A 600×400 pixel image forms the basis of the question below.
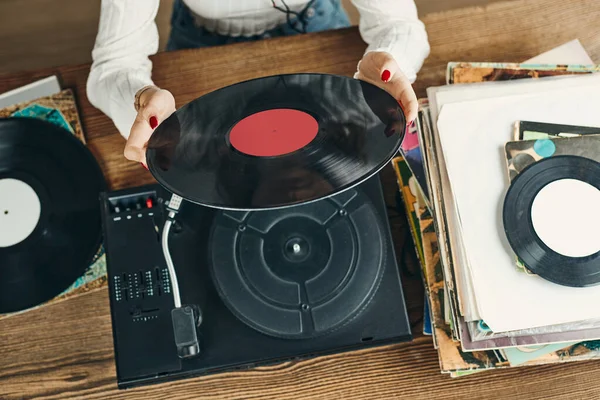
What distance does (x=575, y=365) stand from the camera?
2.92 feet

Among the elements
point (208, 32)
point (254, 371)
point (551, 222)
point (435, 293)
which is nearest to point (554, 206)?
point (551, 222)

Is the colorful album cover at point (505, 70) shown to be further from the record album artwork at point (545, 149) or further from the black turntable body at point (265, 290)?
the black turntable body at point (265, 290)

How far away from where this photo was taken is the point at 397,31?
0.96 meters

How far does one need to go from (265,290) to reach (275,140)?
276 millimetres

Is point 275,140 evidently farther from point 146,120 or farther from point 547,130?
point 547,130

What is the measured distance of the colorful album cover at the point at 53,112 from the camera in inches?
38.7

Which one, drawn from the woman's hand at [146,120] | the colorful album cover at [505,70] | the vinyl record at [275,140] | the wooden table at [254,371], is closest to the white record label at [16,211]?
the wooden table at [254,371]

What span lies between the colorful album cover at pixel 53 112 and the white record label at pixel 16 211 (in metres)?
0.12

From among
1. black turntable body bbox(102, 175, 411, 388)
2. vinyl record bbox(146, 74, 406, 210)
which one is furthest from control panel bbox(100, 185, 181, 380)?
vinyl record bbox(146, 74, 406, 210)

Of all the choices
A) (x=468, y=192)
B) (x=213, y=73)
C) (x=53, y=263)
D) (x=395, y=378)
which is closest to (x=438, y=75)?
(x=468, y=192)

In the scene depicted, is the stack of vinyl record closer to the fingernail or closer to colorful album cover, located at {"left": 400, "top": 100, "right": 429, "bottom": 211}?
colorful album cover, located at {"left": 400, "top": 100, "right": 429, "bottom": 211}

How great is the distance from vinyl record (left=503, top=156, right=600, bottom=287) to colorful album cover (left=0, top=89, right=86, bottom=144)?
2.36ft

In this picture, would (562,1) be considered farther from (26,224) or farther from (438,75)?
(26,224)

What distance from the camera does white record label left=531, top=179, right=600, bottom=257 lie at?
30.9 inches
